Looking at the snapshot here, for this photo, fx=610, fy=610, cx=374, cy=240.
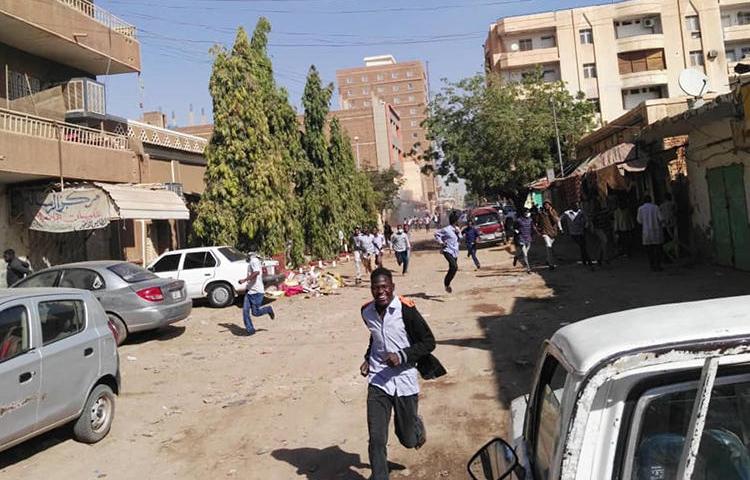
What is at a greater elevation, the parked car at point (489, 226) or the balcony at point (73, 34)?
the balcony at point (73, 34)

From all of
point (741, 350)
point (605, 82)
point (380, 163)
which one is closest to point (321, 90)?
point (741, 350)

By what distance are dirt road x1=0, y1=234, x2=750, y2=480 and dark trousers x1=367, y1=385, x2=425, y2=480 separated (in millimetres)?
573

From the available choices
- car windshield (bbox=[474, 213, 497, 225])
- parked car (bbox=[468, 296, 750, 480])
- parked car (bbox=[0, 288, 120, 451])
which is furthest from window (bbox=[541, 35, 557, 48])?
parked car (bbox=[468, 296, 750, 480])

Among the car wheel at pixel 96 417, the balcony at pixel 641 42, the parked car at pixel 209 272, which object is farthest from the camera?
the balcony at pixel 641 42

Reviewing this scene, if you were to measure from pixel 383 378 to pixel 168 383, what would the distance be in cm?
509

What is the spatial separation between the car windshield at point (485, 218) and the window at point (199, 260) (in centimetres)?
1647

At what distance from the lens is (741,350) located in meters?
1.77

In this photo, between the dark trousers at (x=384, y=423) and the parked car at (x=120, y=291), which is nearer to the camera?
the dark trousers at (x=384, y=423)

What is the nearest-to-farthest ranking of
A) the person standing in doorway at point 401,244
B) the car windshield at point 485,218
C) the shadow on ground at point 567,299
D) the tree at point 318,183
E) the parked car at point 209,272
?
1. the shadow on ground at point 567,299
2. the parked car at point 209,272
3. the person standing in doorway at point 401,244
4. the tree at point 318,183
5. the car windshield at point 485,218

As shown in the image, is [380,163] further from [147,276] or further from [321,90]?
[147,276]

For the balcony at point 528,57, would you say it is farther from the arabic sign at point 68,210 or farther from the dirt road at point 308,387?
the arabic sign at point 68,210

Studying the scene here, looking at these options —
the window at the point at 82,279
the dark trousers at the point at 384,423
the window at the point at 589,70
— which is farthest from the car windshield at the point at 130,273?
the window at the point at 589,70

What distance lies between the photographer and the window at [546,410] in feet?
7.59

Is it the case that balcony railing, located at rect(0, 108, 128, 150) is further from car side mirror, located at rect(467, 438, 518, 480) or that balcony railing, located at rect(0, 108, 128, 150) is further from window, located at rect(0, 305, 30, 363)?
car side mirror, located at rect(467, 438, 518, 480)
